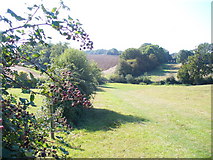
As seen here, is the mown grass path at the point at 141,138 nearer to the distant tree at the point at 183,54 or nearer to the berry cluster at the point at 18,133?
the berry cluster at the point at 18,133

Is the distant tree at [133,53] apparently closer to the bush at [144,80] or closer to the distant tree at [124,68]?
the distant tree at [124,68]

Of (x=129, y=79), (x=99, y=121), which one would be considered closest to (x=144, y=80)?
(x=129, y=79)

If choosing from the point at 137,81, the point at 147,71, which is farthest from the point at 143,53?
the point at 137,81

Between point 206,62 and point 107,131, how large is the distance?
153 ft

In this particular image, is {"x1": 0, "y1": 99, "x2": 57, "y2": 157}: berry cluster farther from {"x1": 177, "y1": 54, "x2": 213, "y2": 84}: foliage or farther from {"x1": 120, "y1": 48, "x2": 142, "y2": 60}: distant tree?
{"x1": 120, "y1": 48, "x2": 142, "y2": 60}: distant tree

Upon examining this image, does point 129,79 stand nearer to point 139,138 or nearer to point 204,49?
point 204,49

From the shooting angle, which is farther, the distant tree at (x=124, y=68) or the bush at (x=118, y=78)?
the distant tree at (x=124, y=68)

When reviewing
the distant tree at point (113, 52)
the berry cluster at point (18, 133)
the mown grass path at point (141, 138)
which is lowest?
the mown grass path at point (141, 138)

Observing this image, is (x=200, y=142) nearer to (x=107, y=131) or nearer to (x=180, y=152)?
(x=180, y=152)

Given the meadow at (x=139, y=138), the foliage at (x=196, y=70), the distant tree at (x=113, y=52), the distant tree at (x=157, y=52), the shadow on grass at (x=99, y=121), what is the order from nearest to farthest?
the meadow at (x=139, y=138), the shadow on grass at (x=99, y=121), the foliage at (x=196, y=70), the distant tree at (x=157, y=52), the distant tree at (x=113, y=52)

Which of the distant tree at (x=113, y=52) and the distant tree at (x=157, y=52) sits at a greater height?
the distant tree at (x=113, y=52)

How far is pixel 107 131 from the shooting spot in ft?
37.8

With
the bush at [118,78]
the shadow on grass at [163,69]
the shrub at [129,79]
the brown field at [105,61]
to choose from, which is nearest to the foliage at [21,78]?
the shrub at [129,79]

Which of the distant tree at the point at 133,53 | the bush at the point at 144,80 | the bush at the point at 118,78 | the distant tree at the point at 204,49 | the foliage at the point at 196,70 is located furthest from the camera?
the distant tree at the point at 133,53
